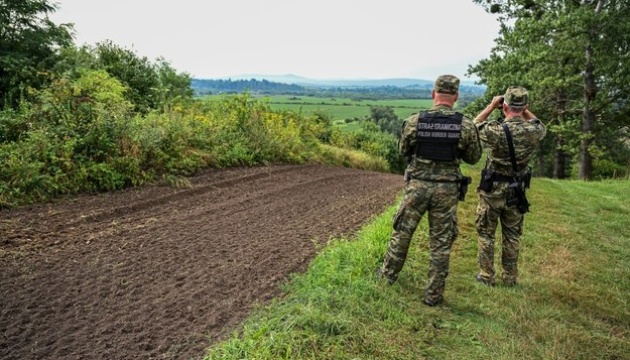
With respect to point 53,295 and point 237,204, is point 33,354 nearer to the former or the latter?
point 53,295

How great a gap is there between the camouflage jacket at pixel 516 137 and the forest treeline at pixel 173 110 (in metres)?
5.97

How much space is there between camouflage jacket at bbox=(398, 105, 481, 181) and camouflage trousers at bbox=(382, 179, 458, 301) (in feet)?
0.26

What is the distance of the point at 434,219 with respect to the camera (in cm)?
441

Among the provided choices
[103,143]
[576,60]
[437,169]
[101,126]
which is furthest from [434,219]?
[576,60]

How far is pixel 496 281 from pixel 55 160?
22.7ft


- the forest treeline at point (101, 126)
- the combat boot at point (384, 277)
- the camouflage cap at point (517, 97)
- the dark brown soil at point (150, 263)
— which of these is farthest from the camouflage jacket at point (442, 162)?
the forest treeline at point (101, 126)

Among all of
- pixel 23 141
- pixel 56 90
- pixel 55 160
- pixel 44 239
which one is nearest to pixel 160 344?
pixel 44 239

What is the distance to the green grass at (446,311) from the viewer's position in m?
3.47

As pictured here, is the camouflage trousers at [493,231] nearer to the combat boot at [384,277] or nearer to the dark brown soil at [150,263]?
the combat boot at [384,277]

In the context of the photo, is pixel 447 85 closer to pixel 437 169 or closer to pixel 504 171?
pixel 437 169

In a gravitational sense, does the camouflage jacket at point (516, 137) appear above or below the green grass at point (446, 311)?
above

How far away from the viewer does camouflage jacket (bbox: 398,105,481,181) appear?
167 inches

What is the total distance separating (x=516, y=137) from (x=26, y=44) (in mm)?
13103

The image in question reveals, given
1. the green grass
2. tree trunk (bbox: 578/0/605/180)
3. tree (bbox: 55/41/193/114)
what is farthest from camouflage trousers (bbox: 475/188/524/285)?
tree trunk (bbox: 578/0/605/180)
